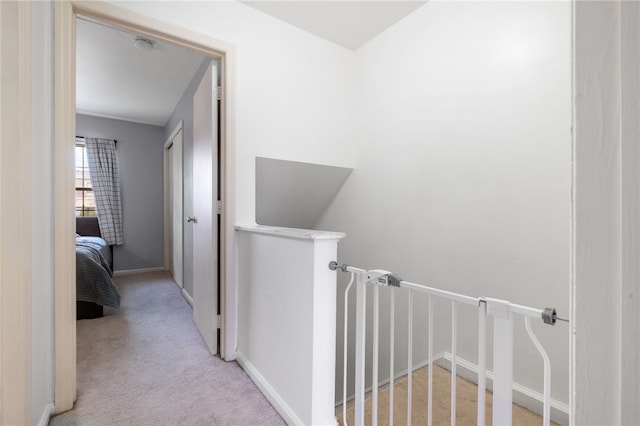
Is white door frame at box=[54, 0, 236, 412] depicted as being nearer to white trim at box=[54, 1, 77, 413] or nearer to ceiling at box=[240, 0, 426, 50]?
white trim at box=[54, 1, 77, 413]

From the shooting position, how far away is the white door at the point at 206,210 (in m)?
1.92

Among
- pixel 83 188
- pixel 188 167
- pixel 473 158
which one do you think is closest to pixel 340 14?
pixel 473 158

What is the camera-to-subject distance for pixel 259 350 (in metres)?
1.62

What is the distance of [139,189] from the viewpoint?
448 centimetres

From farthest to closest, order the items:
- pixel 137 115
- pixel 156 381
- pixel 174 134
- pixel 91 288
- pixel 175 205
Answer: pixel 137 115 < pixel 175 205 < pixel 174 134 < pixel 91 288 < pixel 156 381

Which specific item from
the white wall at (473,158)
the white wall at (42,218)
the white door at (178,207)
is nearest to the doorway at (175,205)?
the white door at (178,207)

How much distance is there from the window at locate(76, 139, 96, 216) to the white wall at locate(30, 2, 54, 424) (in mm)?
3508

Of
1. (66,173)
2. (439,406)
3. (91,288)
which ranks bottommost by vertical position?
(439,406)

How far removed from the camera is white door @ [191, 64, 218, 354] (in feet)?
6.31

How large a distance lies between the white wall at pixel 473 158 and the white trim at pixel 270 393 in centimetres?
107

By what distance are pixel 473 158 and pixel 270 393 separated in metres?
1.70

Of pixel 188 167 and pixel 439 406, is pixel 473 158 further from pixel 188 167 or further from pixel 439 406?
pixel 188 167

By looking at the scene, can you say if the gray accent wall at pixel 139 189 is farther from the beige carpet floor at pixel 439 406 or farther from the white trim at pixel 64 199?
the beige carpet floor at pixel 439 406
